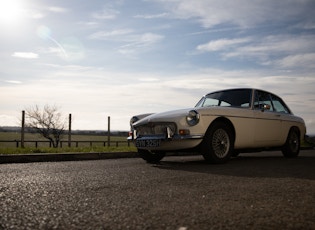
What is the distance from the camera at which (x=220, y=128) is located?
650 cm

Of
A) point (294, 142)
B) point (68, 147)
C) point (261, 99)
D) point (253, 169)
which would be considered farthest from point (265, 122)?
point (68, 147)

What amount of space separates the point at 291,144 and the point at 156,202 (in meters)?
6.84

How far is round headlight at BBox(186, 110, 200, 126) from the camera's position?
6.15 metres

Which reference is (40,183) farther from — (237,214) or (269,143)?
(269,143)

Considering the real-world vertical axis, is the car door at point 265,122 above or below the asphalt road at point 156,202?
above

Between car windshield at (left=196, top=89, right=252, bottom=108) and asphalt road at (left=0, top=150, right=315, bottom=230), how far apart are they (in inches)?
133

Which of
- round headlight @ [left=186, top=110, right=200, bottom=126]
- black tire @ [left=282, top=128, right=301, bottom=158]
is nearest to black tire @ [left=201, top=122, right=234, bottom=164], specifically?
round headlight @ [left=186, top=110, right=200, bottom=126]

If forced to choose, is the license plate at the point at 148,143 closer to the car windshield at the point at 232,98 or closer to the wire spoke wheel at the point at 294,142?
the car windshield at the point at 232,98

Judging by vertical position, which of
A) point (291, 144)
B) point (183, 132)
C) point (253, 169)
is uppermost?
point (183, 132)

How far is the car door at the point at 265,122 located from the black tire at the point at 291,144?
1.91 ft

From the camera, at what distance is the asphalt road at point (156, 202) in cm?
217

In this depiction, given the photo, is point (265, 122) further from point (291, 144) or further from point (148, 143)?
point (148, 143)

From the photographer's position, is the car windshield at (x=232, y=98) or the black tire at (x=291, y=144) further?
the black tire at (x=291, y=144)

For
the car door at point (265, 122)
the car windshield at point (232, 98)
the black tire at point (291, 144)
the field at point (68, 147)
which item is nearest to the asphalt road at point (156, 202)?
the car door at point (265, 122)
